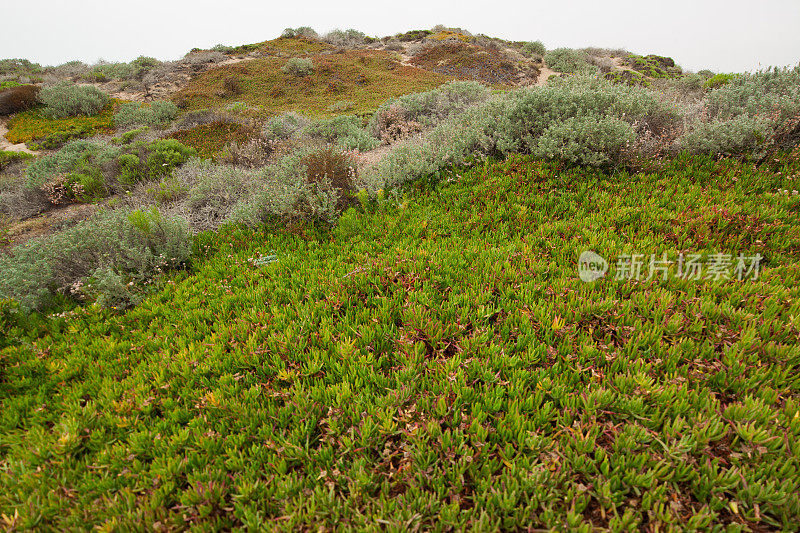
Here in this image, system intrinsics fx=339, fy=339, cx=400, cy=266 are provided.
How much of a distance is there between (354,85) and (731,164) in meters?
22.1

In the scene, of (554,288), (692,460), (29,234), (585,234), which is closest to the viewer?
(692,460)

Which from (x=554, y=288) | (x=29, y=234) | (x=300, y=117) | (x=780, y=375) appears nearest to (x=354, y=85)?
(x=300, y=117)

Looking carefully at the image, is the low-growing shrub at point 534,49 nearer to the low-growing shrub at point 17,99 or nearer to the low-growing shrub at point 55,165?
the low-growing shrub at point 55,165

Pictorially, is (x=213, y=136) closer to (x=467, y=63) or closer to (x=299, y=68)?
(x=299, y=68)

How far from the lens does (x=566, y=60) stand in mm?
29703

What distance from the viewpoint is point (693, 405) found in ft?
7.89

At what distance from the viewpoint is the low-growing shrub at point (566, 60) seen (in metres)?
28.3

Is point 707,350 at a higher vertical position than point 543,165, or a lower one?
lower

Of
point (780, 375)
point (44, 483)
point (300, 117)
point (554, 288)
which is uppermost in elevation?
point (300, 117)

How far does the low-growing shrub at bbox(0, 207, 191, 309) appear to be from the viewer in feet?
14.8

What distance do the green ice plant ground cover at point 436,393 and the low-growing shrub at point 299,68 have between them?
25.3m

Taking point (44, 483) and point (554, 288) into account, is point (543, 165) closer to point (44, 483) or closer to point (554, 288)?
point (554, 288)

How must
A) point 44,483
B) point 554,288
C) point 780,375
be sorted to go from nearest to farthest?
point 44,483
point 780,375
point 554,288

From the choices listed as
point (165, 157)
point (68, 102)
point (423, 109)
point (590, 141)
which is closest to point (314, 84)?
point (423, 109)
